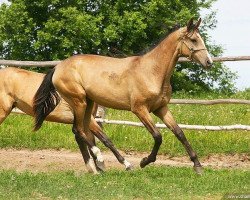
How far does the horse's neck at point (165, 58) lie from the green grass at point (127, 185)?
132 cm

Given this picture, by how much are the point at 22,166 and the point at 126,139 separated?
7.79ft

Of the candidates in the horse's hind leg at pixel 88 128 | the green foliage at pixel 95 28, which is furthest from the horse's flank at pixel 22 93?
the green foliage at pixel 95 28

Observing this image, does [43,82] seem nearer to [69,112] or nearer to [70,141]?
[69,112]

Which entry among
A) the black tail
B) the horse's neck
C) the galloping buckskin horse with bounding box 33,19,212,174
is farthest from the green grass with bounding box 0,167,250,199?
the black tail

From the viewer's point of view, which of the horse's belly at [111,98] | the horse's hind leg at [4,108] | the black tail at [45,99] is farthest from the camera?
the horse's hind leg at [4,108]

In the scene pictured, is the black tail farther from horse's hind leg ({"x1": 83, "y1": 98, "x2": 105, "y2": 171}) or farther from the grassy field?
the grassy field

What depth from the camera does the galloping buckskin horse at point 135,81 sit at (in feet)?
33.8

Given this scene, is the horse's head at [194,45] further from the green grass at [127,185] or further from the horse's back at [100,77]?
the green grass at [127,185]

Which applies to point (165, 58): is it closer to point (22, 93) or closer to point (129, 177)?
point (129, 177)

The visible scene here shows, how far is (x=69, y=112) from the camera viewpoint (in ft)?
40.6

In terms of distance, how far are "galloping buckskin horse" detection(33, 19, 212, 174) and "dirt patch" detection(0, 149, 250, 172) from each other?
63.2 inches

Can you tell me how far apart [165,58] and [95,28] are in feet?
74.9

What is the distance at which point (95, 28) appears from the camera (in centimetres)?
3309

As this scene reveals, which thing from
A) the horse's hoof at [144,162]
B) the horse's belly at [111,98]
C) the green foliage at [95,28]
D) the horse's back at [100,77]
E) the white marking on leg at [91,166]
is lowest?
the green foliage at [95,28]
